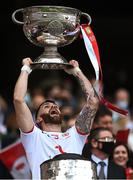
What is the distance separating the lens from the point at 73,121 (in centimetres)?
1170

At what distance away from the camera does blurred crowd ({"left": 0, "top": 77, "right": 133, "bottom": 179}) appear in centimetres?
1089

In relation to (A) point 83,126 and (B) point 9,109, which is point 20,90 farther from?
(B) point 9,109

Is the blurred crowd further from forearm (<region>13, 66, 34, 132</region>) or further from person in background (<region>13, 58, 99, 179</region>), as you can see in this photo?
forearm (<region>13, 66, 34, 132</region>)

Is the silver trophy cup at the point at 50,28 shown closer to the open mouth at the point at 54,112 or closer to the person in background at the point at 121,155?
the open mouth at the point at 54,112

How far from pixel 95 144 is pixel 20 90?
1770 mm

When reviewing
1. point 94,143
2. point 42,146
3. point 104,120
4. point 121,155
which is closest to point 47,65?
point 42,146

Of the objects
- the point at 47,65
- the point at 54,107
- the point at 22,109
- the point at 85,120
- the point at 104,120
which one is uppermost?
the point at 47,65

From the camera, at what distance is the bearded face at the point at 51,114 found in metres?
9.33

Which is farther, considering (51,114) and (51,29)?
(51,114)

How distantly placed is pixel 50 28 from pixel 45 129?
100cm

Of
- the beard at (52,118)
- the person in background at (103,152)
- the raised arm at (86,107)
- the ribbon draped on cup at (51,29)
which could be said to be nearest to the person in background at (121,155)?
the person in background at (103,152)

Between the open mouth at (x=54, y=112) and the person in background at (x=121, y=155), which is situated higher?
the open mouth at (x=54, y=112)

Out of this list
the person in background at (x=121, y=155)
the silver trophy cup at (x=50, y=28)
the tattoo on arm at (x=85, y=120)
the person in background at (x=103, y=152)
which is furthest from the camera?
the person in background at (x=121, y=155)

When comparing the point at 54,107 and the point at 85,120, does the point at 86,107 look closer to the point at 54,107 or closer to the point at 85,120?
the point at 85,120
